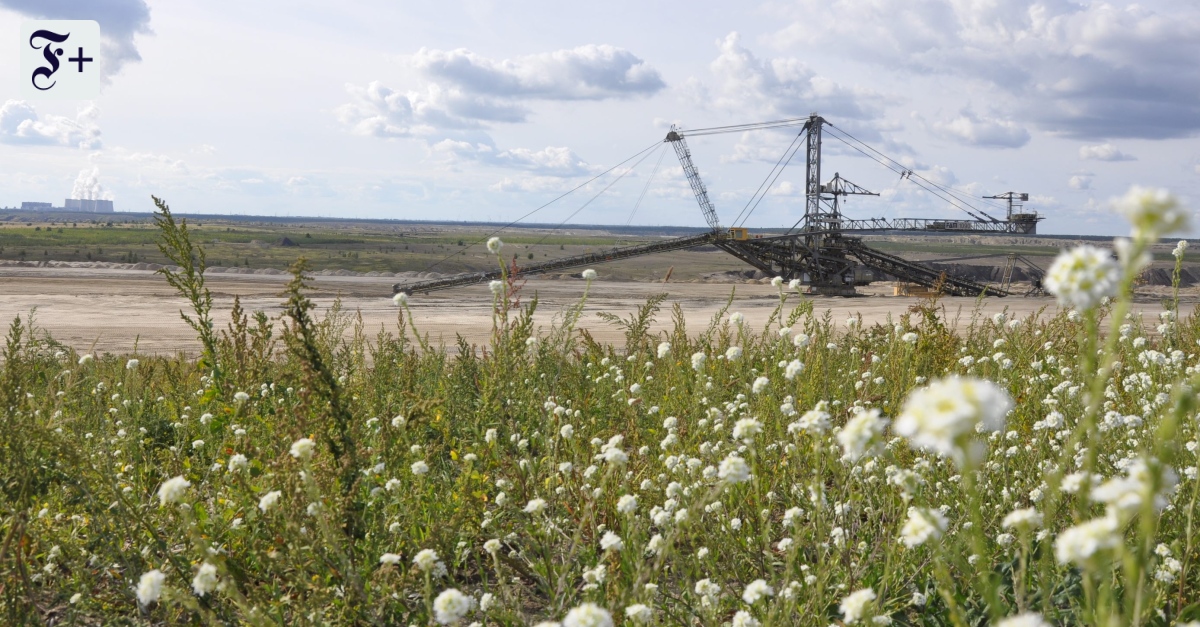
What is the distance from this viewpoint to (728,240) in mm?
33906

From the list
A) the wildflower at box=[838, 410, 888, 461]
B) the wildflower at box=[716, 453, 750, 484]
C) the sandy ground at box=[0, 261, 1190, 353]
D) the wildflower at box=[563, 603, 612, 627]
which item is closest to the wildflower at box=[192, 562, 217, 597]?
the wildflower at box=[563, 603, 612, 627]

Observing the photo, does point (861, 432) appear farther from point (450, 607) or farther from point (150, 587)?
point (150, 587)

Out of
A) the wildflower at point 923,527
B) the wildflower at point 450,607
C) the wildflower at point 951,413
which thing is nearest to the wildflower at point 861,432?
the wildflower at point 923,527

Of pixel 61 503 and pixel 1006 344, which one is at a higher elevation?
pixel 1006 344

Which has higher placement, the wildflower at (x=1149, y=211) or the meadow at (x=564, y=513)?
the wildflower at (x=1149, y=211)

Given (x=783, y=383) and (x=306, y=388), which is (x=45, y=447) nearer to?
(x=306, y=388)

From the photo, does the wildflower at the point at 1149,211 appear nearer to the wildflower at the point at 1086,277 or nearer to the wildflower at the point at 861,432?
the wildflower at the point at 1086,277

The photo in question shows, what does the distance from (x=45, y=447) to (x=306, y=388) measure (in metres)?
1.19

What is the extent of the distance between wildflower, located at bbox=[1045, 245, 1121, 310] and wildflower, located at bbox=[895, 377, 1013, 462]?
21 centimetres

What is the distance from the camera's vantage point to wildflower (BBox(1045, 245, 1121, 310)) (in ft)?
4.10

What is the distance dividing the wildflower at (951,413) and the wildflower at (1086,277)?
210mm

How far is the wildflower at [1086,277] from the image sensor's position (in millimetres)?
1251

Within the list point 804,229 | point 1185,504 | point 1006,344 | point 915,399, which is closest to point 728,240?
point 804,229

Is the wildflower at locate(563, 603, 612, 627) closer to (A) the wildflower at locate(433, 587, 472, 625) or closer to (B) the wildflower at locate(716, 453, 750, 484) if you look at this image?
(A) the wildflower at locate(433, 587, 472, 625)
